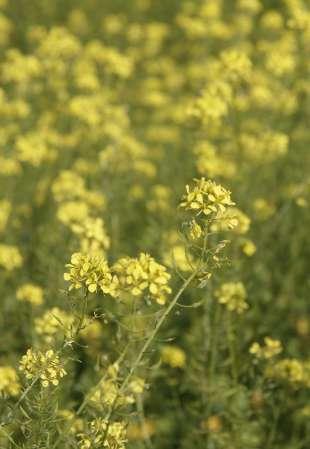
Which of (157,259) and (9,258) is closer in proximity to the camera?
(9,258)

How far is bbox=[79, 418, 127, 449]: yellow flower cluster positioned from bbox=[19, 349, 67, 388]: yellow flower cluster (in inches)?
7.0

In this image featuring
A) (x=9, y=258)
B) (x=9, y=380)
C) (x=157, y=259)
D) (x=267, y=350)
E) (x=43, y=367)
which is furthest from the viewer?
(x=157, y=259)

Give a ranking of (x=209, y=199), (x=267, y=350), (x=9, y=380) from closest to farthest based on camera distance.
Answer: (x=209, y=199) → (x=9, y=380) → (x=267, y=350)

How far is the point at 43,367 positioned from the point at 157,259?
1869 mm

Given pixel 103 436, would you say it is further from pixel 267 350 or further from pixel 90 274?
pixel 267 350

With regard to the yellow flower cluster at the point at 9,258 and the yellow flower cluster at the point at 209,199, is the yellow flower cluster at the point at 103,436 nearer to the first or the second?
the yellow flower cluster at the point at 209,199

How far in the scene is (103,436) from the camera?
7.23 feet

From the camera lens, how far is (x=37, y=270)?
4172 millimetres

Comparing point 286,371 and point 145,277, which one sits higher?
point 286,371

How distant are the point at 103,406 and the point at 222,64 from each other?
2.41m

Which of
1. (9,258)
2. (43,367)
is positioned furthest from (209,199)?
(9,258)

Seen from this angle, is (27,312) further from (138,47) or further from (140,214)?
(138,47)

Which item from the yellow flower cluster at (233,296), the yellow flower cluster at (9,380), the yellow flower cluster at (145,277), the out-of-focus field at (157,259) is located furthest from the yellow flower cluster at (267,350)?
the yellow flower cluster at (9,380)

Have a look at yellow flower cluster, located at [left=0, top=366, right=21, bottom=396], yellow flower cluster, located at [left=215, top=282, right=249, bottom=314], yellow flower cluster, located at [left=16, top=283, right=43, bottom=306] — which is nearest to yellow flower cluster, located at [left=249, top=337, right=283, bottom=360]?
yellow flower cluster, located at [left=215, top=282, right=249, bottom=314]
